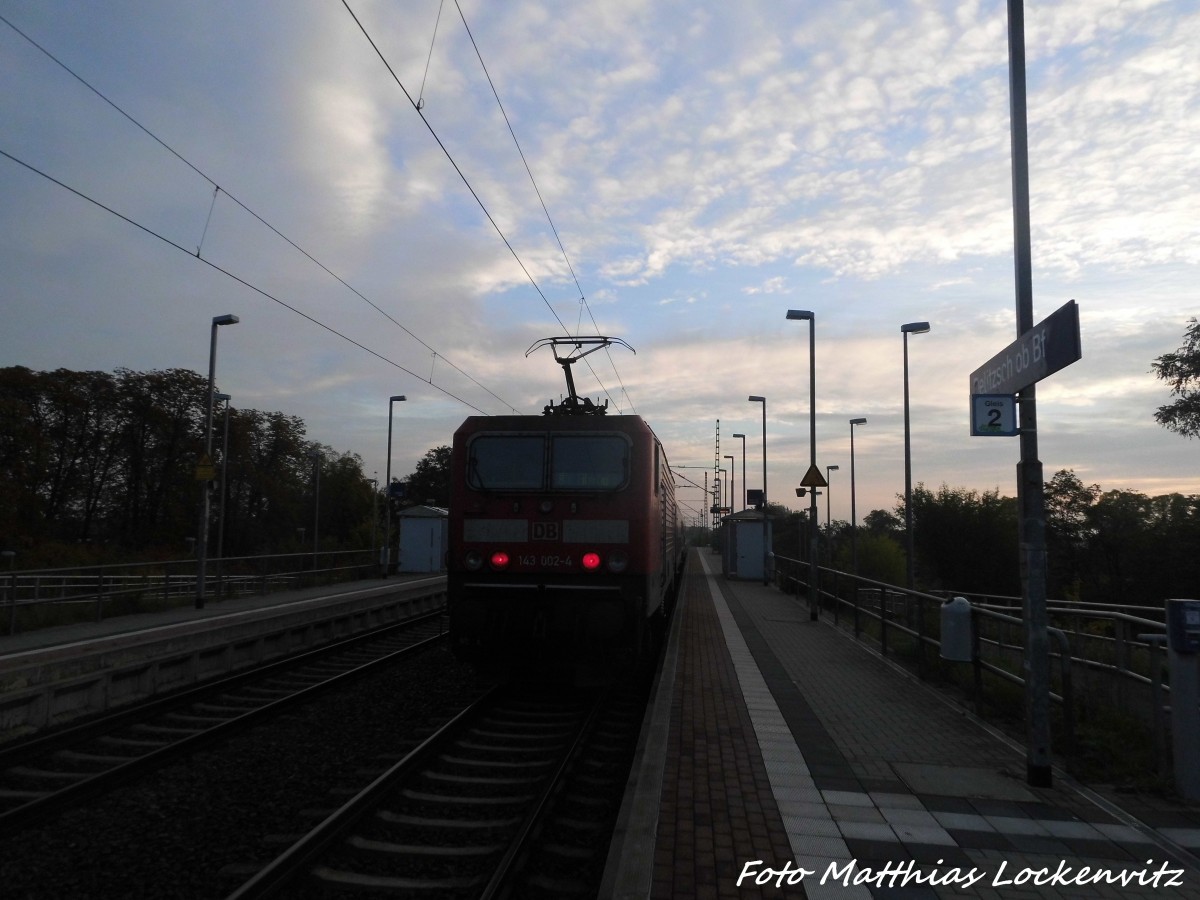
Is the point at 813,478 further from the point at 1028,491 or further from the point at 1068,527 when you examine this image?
the point at 1068,527

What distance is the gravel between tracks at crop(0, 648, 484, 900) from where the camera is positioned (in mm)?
4500

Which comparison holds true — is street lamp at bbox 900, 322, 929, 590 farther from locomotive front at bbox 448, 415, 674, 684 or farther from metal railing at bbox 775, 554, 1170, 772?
locomotive front at bbox 448, 415, 674, 684

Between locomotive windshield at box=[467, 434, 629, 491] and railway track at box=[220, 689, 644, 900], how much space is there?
237cm

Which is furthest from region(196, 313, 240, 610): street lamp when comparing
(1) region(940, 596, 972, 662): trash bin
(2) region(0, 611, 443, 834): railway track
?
(1) region(940, 596, 972, 662): trash bin

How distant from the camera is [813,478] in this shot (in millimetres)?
18078

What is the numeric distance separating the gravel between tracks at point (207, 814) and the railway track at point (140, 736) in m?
0.14

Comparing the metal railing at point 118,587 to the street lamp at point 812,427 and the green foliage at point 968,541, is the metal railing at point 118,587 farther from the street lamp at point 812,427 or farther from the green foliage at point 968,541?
the green foliage at point 968,541

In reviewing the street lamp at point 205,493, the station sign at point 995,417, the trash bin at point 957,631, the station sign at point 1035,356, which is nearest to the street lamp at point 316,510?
the street lamp at point 205,493

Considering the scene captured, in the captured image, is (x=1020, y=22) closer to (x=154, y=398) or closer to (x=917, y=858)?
(x=917, y=858)

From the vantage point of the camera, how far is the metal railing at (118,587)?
14773 mm

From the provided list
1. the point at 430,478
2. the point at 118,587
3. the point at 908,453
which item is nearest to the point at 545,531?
the point at 118,587

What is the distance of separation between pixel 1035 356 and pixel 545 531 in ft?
15.8

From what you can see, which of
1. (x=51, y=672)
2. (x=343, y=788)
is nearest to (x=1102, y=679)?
(x=343, y=788)

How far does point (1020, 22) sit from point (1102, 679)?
534 centimetres
